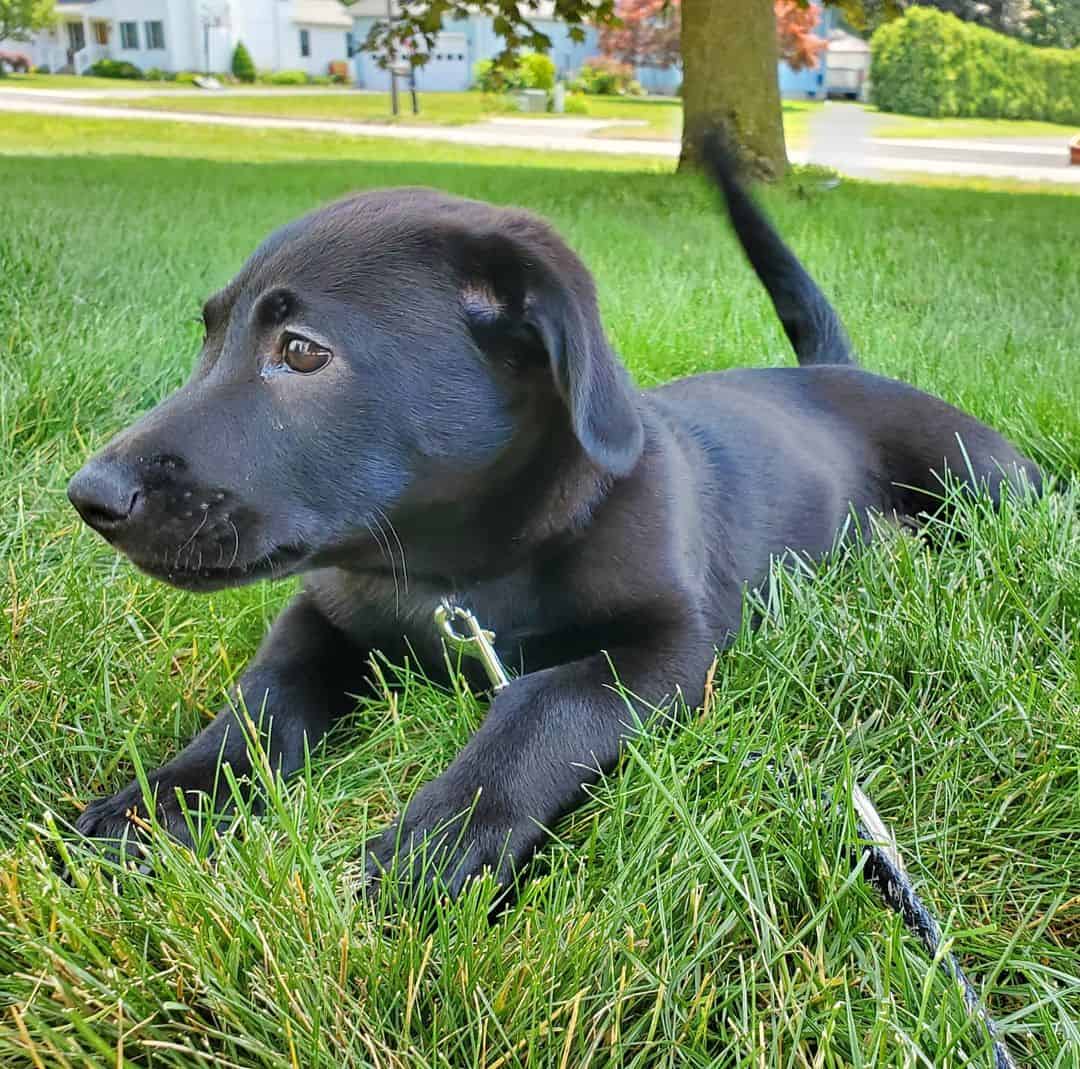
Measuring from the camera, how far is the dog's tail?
2684mm

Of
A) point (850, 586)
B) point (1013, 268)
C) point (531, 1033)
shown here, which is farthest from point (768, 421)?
point (1013, 268)

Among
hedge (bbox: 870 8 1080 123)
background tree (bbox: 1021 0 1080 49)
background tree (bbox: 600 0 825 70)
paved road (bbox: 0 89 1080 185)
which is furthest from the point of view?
background tree (bbox: 600 0 825 70)

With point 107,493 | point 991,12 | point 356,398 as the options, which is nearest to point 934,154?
point 991,12

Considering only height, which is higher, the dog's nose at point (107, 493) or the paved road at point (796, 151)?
the paved road at point (796, 151)

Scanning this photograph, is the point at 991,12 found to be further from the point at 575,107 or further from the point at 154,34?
the point at 154,34

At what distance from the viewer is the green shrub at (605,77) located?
109ft

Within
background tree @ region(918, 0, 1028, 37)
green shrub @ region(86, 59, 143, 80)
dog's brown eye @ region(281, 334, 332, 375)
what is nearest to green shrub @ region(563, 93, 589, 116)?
background tree @ region(918, 0, 1028, 37)

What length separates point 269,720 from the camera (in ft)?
5.38

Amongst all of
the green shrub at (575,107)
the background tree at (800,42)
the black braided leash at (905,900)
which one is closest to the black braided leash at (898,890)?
the black braided leash at (905,900)

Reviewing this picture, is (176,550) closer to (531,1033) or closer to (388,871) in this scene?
(388,871)

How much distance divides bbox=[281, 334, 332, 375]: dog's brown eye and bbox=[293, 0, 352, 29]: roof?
38226 millimetres

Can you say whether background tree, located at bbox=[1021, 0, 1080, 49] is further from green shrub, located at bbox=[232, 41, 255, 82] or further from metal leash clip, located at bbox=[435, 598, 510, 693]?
metal leash clip, located at bbox=[435, 598, 510, 693]

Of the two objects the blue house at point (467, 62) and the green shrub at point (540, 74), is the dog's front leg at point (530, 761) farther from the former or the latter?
the blue house at point (467, 62)

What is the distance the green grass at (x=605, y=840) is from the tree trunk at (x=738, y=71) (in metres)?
6.74
